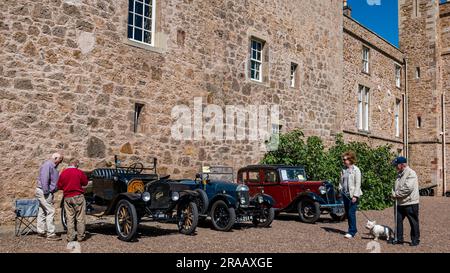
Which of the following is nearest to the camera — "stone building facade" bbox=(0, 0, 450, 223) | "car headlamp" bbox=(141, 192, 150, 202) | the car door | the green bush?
"car headlamp" bbox=(141, 192, 150, 202)

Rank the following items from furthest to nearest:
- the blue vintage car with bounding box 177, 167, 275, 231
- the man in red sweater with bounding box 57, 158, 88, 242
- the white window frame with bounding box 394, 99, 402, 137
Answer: the white window frame with bounding box 394, 99, 402, 137 → the blue vintage car with bounding box 177, 167, 275, 231 → the man in red sweater with bounding box 57, 158, 88, 242

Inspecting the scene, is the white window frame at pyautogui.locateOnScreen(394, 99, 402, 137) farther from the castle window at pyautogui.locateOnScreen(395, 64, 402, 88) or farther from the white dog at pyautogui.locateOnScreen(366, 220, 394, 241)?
the white dog at pyautogui.locateOnScreen(366, 220, 394, 241)

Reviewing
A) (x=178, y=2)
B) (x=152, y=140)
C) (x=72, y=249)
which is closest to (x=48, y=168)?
(x=72, y=249)

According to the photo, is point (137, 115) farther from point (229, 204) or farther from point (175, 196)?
point (229, 204)

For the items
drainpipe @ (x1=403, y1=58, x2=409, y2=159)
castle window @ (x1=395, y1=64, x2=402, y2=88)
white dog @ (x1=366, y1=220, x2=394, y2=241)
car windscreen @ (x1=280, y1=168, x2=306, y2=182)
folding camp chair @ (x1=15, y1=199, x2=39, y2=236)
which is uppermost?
castle window @ (x1=395, y1=64, x2=402, y2=88)

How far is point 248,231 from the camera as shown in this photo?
934 centimetres

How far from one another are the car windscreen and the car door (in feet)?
0.53

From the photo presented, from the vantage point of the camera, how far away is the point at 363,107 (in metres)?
22.5

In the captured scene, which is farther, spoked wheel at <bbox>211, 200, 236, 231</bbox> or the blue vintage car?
the blue vintage car

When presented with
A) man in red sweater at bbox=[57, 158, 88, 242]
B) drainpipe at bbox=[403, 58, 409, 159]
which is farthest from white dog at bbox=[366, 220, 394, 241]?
drainpipe at bbox=[403, 58, 409, 159]

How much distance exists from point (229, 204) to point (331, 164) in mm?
6892

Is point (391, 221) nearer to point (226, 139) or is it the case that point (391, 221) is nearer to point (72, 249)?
point (226, 139)

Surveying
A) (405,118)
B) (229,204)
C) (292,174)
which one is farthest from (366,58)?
(229,204)

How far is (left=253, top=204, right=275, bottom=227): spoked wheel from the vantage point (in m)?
9.97
